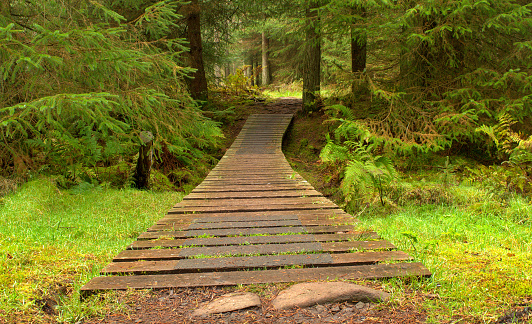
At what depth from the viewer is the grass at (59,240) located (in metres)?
2.61

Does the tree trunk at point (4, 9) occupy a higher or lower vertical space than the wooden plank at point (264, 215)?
higher

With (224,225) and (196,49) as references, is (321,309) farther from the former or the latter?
(196,49)

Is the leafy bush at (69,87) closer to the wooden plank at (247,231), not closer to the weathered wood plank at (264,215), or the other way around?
the weathered wood plank at (264,215)

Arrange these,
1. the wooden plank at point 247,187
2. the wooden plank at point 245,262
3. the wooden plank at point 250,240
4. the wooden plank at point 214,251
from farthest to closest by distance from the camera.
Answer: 1. the wooden plank at point 247,187
2. the wooden plank at point 250,240
3. the wooden plank at point 214,251
4. the wooden plank at point 245,262

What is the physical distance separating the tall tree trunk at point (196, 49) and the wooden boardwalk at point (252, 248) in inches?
373

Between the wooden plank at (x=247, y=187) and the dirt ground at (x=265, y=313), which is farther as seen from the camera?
the wooden plank at (x=247, y=187)

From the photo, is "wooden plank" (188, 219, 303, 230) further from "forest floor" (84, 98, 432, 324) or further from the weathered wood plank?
"forest floor" (84, 98, 432, 324)

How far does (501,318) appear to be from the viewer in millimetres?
2354

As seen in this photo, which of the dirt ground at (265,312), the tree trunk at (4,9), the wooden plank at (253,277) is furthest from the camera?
the tree trunk at (4,9)

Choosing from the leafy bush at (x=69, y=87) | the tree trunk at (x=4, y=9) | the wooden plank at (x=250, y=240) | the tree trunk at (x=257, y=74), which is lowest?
the wooden plank at (x=250, y=240)

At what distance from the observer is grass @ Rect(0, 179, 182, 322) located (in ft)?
8.57

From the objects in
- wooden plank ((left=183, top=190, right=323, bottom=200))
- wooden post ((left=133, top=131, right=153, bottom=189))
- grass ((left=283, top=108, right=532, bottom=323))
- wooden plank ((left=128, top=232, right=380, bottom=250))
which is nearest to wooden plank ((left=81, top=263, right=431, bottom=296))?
grass ((left=283, top=108, right=532, bottom=323))

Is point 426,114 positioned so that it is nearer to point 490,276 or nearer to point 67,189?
point 490,276

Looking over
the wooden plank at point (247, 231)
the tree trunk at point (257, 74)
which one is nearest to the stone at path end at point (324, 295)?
the wooden plank at point (247, 231)
